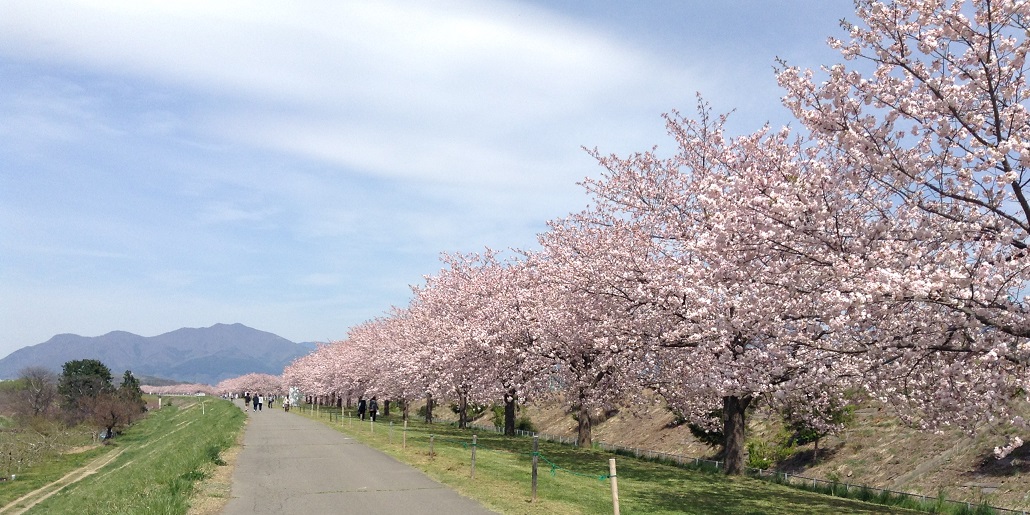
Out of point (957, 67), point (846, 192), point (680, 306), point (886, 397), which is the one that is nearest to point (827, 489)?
point (886, 397)

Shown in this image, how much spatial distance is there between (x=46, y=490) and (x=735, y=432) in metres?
41.7

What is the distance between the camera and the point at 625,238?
69.6 feet

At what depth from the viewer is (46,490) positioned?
42562 mm

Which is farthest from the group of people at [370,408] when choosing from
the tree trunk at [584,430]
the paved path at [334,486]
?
the paved path at [334,486]

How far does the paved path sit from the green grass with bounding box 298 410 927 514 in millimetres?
675

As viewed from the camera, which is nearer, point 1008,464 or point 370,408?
point 1008,464

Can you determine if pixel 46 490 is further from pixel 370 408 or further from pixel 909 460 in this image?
pixel 909 460

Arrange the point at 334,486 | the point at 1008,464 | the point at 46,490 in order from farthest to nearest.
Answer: the point at 46,490
the point at 1008,464
the point at 334,486

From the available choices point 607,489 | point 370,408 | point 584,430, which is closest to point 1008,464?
point 607,489

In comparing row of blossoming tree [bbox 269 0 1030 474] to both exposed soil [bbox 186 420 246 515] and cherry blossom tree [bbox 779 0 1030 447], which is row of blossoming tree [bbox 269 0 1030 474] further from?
exposed soil [bbox 186 420 246 515]

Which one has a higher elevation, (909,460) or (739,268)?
(739,268)

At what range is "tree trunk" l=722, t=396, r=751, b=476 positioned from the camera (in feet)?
66.0

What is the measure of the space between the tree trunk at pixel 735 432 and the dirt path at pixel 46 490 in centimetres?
3416

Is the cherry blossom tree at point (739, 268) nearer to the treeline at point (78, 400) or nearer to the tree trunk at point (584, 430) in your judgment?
the tree trunk at point (584, 430)
